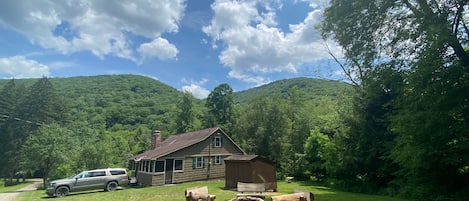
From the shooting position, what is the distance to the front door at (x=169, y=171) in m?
27.5

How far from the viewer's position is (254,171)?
65.1 ft

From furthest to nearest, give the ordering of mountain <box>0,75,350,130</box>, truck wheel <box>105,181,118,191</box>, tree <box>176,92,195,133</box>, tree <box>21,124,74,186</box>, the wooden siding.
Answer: mountain <box>0,75,350,130</box>
tree <box>176,92,195,133</box>
tree <box>21,124,74,186</box>
the wooden siding
truck wheel <box>105,181,118,191</box>

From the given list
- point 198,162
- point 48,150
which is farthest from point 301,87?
point 48,150

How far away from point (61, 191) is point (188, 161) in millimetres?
11133

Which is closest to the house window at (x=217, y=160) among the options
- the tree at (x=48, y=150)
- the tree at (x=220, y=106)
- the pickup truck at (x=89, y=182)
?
the pickup truck at (x=89, y=182)

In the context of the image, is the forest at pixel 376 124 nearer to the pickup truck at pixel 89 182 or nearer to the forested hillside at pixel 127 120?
the forested hillside at pixel 127 120

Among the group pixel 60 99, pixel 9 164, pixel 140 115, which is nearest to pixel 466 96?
pixel 9 164

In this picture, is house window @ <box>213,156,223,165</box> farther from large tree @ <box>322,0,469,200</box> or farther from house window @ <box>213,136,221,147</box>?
large tree @ <box>322,0,469,200</box>

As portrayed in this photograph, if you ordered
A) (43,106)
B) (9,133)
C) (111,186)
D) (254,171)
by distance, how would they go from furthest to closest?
(43,106) → (9,133) → (111,186) → (254,171)

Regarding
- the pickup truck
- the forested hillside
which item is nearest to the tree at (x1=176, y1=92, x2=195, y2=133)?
the forested hillside

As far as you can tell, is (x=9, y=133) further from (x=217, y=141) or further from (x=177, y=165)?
(x=217, y=141)

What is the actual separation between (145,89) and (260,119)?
218 ft

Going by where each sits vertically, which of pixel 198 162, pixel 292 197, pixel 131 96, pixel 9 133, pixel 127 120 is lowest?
pixel 292 197

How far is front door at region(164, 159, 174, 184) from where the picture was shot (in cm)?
2747
